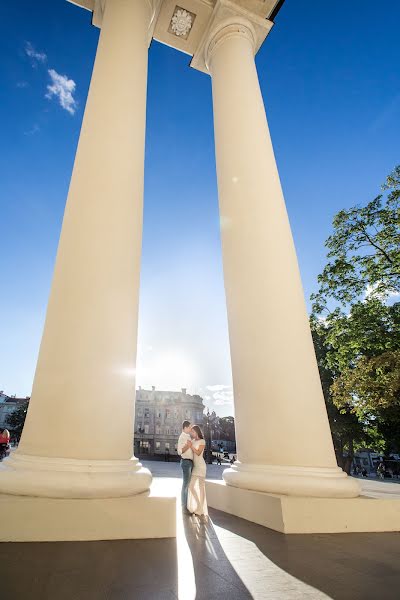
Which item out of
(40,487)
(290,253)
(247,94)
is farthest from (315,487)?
(247,94)

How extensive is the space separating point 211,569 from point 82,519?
348 cm

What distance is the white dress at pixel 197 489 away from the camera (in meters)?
14.9

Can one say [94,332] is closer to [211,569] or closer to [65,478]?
Result: [65,478]

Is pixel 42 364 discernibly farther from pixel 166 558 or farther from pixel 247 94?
pixel 247 94

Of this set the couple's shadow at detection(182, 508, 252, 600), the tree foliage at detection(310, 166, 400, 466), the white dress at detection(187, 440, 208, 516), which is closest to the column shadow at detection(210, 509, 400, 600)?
the couple's shadow at detection(182, 508, 252, 600)

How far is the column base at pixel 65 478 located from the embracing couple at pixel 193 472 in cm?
663

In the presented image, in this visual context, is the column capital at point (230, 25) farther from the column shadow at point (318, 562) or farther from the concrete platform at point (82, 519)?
the column shadow at point (318, 562)

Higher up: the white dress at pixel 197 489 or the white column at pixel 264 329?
the white column at pixel 264 329

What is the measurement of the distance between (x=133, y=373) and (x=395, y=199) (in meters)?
44.6

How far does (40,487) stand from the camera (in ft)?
28.2

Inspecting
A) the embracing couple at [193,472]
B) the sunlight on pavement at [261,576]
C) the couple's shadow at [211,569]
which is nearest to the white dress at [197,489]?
the embracing couple at [193,472]

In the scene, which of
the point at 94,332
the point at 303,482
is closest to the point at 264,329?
the point at 303,482

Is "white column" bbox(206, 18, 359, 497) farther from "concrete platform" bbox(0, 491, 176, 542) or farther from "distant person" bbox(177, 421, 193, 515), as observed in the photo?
"concrete platform" bbox(0, 491, 176, 542)

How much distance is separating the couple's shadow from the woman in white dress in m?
3.94
